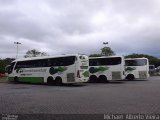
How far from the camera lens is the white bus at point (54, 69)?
978 inches

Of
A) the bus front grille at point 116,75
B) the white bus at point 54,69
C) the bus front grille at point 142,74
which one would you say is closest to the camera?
the white bus at point 54,69

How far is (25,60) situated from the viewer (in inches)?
1153

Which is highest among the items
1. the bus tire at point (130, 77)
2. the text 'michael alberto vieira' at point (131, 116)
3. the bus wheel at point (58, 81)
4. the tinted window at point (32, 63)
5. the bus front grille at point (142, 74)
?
the tinted window at point (32, 63)

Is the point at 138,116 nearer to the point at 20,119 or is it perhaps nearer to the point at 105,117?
the point at 105,117

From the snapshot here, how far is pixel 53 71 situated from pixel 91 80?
6412 millimetres

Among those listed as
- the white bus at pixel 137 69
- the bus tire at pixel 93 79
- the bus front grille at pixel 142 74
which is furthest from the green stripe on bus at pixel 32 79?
the bus front grille at pixel 142 74

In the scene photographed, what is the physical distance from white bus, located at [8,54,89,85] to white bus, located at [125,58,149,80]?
1005 centimetres

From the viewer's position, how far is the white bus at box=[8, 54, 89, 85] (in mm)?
24844

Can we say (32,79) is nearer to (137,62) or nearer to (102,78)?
(102,78)

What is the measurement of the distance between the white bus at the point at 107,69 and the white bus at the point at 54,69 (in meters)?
4.53

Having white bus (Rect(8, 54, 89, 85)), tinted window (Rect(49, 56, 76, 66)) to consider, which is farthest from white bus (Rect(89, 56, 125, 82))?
tinted window (Rect(49, 56, 76, 66))

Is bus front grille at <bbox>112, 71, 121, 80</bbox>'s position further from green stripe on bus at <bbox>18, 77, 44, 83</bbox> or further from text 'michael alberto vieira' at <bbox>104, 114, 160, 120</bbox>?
text 'michael alberto vieira' at <bbox>104, 114, 160, 120</bbox>

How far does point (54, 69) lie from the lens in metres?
26.1

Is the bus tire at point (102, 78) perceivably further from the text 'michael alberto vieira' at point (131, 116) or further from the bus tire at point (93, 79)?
the text 'michael alberto vieira' at point (131, 116)
